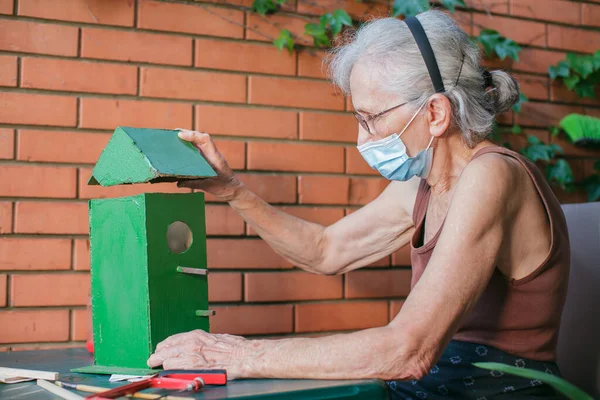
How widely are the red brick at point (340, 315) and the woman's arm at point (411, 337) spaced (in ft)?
2.74

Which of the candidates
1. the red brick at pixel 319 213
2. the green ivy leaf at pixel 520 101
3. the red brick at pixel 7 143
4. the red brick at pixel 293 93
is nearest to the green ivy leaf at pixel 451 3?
the green ivy leaf at pixel 520 101

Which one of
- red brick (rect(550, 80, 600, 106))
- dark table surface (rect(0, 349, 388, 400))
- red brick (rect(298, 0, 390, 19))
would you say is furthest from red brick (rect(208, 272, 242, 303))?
red brick (rect(550, 80, 600, 106))

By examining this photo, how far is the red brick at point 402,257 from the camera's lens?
2.29 meters

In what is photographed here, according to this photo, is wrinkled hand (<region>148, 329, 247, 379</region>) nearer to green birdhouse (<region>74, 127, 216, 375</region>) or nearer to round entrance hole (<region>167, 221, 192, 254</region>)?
green birdhouse (<region>74, 127, 216, 375</region>)

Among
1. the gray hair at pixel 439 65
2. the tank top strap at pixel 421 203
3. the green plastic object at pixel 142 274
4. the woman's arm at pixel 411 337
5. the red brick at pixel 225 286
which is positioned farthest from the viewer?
the red brick at pixel 225 286

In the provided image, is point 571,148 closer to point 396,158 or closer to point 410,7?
point 410,7

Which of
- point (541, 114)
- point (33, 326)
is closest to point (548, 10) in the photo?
point (541, 114)

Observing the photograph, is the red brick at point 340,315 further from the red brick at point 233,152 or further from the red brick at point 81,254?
the red brick at point 81,254

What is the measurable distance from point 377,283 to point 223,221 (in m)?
0.60

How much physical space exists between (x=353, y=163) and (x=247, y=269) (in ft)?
1.73

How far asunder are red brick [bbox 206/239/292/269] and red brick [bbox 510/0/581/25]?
53.3 inches

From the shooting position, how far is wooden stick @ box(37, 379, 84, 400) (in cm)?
105

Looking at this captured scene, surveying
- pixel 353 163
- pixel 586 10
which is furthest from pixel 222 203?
pixel 586 10

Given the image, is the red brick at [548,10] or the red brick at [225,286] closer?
the red brick at [225,286]
